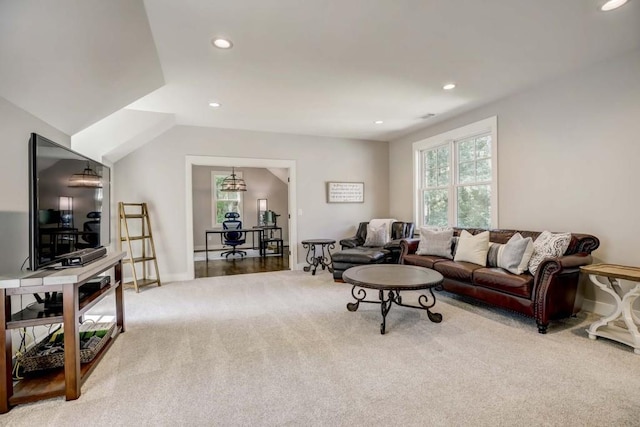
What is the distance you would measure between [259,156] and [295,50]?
2981mm

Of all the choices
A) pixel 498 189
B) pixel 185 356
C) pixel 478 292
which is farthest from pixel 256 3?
pixel 498 189

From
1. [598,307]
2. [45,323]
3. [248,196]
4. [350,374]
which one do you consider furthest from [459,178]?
[248,196]

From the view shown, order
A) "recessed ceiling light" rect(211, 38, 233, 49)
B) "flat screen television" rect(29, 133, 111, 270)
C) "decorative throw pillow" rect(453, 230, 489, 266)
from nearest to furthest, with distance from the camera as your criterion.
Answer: "flat screen television" rect(29, 133, 111, 270), "recessed ceiling light" rect(211, 38, 233, 49), "decorative throw pillow" rect(453, 230, 489, 266)

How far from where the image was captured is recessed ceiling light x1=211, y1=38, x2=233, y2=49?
8.30 ft

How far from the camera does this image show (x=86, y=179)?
264 centimetres

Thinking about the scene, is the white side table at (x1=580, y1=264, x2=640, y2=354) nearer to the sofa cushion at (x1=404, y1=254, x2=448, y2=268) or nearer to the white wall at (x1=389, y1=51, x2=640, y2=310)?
the white wall at (x1=389, y1=51, x2=640, y2=310)

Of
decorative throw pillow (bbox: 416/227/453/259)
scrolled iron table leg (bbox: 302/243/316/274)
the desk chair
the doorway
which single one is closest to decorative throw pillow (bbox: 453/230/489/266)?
decorative throw pillow (bbox: 416/227/453/259)

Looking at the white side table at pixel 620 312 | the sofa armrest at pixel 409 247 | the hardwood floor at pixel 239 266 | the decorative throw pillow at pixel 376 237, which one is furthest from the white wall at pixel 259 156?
the white side table at pixel 620 312

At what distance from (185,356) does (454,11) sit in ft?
10.6

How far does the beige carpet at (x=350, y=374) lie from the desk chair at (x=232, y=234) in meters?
4.19

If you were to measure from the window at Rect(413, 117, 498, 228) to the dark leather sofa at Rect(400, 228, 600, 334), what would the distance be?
978 millimetres

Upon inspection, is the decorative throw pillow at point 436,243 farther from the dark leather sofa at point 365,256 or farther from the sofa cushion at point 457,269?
the dark leather sofa at point 365,256

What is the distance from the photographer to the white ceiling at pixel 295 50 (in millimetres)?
2070

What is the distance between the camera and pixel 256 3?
6.82 feet
